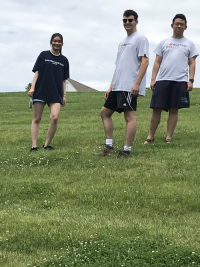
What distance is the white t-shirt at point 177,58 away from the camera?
897 centimetres

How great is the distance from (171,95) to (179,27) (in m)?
1.40

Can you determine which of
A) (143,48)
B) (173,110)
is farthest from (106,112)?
(173,110)

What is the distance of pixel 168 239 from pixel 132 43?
453cm

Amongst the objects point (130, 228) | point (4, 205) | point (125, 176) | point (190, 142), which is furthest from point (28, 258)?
point (190, 142)

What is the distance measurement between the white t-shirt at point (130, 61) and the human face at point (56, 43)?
1.41 metres

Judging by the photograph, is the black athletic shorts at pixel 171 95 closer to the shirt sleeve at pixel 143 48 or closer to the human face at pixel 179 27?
the human face at pixel 179 27

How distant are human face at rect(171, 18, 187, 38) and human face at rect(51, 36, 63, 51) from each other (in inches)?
93.2

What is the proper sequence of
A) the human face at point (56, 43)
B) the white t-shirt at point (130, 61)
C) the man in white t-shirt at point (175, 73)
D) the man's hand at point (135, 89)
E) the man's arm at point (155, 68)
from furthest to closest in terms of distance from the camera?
the man's arm at point (155, 68), the man in white t-shirt at point (175, 73), the human face at point (56, 43), the white t-shirt at point (130, 61), the man's hand at point (135, 89)

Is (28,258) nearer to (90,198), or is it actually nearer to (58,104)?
(90,198)

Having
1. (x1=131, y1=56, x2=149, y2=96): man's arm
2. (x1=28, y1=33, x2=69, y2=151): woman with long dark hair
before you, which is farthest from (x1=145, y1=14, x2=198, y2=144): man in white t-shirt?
(x1=28, y1=33, x2=69, y2=151): woman with long dark hair

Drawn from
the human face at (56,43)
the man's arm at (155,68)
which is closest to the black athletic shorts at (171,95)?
the man's arm at (155,68)

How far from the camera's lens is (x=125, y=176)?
6.30 metres

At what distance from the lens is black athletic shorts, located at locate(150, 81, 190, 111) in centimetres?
897

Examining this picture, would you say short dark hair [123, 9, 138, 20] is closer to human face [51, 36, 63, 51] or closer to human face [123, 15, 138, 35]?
human face [123, 15, 138, 35]
